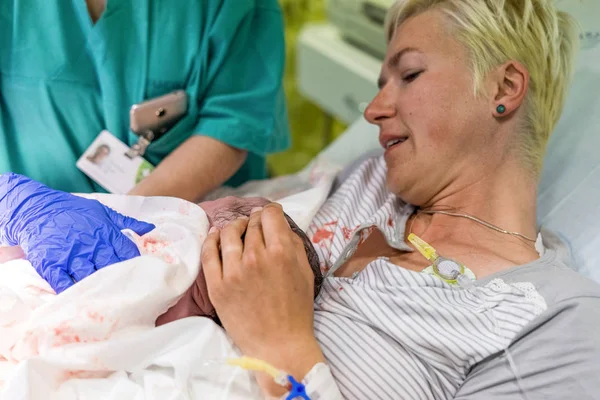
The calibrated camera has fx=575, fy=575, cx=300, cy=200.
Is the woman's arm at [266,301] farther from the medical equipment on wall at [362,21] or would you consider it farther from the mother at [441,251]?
the medical equipment on wall at [362,21]

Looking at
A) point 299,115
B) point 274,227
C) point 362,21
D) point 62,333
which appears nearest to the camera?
point 62,333

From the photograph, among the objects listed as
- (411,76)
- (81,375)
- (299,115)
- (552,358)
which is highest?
(411,76)

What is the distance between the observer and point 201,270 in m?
0.90

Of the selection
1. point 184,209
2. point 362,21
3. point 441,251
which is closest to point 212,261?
point 184,209

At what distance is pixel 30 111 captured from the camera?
44.6 inches

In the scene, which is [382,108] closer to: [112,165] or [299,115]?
[112,165]

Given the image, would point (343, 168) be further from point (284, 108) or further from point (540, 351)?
point (540, 351)

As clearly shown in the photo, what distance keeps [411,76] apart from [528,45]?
223 mm

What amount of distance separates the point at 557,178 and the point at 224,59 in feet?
2.60

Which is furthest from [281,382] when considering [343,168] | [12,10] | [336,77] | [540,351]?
[336,77]

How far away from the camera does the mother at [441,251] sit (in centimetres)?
85

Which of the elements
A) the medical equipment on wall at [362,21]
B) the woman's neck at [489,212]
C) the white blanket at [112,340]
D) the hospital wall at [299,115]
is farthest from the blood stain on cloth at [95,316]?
the hospital wall at [299,115]

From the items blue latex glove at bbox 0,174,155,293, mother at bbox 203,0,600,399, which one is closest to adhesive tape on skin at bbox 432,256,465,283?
mother at bbox 203,0,600,399

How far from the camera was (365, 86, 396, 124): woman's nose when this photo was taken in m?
1.14
